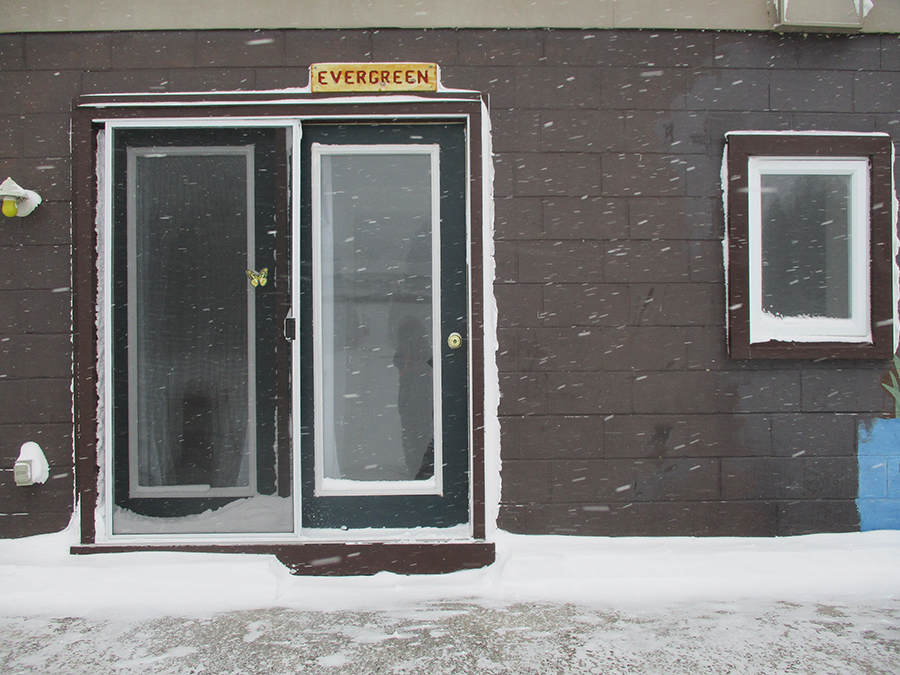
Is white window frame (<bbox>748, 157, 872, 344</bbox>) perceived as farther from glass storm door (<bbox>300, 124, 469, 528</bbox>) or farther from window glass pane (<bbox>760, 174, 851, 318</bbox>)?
glass storm door (<bbox>300, 124, 469, 528</bbox>)

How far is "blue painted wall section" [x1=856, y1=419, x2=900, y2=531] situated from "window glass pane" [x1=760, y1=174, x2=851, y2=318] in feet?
2.38

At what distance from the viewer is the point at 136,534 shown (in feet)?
10.7

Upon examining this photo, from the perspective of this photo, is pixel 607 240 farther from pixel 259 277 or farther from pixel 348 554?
pixel 348 554

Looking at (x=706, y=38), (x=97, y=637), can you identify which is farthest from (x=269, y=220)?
(x=706, y=38)

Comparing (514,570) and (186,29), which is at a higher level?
(186,29)

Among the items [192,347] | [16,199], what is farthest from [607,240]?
[16,199]

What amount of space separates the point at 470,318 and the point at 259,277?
1183mm

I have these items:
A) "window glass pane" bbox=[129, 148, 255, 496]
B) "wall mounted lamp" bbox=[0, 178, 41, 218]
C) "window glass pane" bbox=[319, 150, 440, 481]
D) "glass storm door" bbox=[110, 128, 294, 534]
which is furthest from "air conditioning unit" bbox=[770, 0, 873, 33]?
"wall mounted lamp" bbox=[0, 178, 41, 218]

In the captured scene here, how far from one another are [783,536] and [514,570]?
1561 mm

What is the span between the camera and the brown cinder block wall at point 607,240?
326 centimetres

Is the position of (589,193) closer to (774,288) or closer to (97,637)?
(774,288)

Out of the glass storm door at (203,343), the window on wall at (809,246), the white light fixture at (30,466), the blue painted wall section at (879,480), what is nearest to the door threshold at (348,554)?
the glass storm door at (203,343)

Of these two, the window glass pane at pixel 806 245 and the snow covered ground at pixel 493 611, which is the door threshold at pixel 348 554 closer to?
the snow covered ground at pixel 493 611

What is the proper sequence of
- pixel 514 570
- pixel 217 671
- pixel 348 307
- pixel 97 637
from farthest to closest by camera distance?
pixel 348 307 → pixel 514 570 → pixel 97 637 → pixel 217 671
